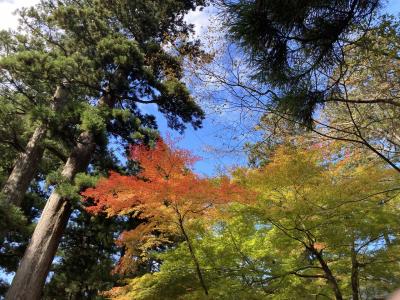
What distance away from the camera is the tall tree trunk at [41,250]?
318 inches

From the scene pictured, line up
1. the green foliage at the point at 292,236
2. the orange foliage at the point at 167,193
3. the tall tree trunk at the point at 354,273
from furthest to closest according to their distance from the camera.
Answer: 1. the tall tree trunk at the point at 354,273
2. the green foliage at the point at 292,236
3. the orange foliage at the point at 167,193

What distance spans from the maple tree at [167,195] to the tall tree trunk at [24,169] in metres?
3.77

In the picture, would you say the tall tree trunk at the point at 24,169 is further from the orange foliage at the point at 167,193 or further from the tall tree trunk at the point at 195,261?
the tall tree trunk at the point at 195,261

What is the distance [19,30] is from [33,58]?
2.92 meters

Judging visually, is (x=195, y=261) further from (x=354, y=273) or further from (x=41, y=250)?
(x=41, y=250)

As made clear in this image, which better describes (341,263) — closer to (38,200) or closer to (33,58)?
(33,58)

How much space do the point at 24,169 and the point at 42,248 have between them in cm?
263

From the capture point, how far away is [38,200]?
43.8 ft

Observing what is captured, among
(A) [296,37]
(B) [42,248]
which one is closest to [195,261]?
(B) [42,248]

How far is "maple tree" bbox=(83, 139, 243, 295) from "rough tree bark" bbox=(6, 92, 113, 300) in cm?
215

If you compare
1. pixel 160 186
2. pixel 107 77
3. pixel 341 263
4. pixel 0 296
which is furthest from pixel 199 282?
pixel 0 296

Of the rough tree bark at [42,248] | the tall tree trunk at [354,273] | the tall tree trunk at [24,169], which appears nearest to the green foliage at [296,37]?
the tall tree trunk at [354,273]

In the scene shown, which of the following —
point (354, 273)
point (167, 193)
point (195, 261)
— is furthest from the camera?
point (354, 273)

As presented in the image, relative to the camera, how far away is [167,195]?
6180 millimetres
